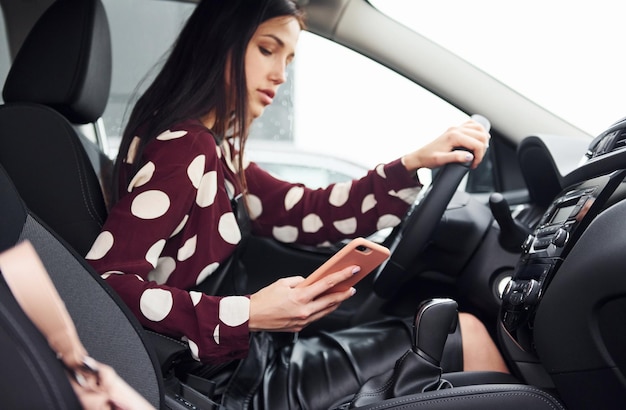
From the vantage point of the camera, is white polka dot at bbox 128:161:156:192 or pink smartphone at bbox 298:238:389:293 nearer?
pink smartphone at bbox 298:238:389:293

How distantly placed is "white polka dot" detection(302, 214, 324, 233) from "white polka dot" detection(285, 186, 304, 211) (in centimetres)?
4

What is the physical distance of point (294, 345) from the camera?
1193 millimetres

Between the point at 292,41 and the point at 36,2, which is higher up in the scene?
the point at 292,41

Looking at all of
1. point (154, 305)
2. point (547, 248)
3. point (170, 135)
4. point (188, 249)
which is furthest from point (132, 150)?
point (547, 248)

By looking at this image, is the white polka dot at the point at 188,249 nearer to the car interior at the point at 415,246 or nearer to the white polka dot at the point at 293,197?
the car interior at the point at 415,246

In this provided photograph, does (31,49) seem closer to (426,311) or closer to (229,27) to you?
(229,27)

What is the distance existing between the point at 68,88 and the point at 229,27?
0.96 feet

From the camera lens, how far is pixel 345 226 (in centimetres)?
140

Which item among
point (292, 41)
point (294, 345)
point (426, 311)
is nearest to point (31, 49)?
point (292, 41)

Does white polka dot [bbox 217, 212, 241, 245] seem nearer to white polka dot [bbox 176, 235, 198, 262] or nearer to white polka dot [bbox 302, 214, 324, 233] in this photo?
white polka dot [bbox 176, 235, 198, 262]

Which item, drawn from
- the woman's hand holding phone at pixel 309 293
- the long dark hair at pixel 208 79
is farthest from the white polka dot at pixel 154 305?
the long dark hair at pixel 208 79

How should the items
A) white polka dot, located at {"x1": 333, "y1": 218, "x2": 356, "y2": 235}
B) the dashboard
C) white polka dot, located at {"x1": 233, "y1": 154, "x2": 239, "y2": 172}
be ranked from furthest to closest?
white polka dot, located at {"x1": 333, "y1": 218, "x2": 356, "y2": 235} → white polka dot, located at {"x1": 233, "y1": 154, "x2": 239, "y2": 172} → the dashboard

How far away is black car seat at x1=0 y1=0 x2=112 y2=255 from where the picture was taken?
1.11 meters

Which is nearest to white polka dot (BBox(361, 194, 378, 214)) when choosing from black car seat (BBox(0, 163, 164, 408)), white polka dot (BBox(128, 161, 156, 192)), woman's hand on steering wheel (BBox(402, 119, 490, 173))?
woman's hand on steering wheel (BBox(402, 119, 490, 173))
